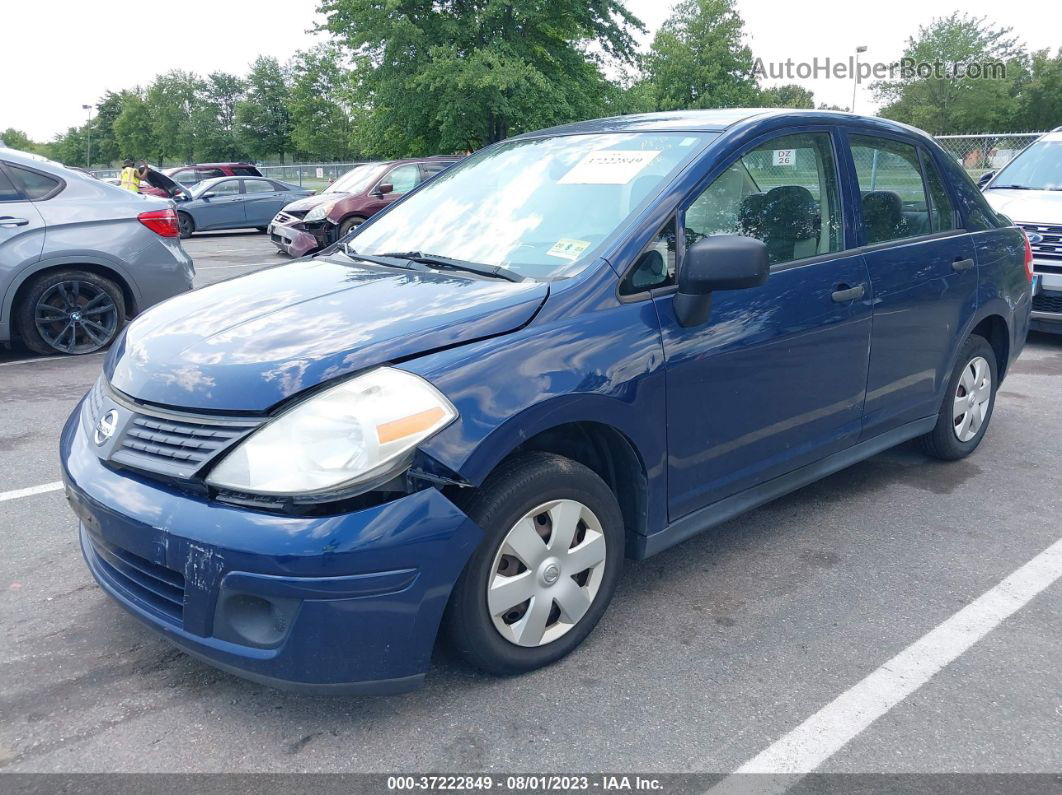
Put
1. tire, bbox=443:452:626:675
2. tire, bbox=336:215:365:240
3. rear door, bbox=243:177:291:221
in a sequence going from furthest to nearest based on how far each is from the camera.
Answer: rear door, bbox=243:177:291:221, tire, bbox=336:215:365:240, tire, bbox=443:452:626:675

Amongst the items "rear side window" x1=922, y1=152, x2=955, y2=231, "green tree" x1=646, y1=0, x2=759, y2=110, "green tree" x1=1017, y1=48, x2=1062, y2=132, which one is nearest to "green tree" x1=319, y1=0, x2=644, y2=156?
"rear side window" x1=922, y1=152, x2=955, y2=231

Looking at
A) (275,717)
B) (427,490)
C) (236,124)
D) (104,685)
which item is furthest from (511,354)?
(236,124)

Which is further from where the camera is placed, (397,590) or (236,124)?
(236,124)

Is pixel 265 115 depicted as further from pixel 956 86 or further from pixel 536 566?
pixel 536 566

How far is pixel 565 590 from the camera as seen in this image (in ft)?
9.12

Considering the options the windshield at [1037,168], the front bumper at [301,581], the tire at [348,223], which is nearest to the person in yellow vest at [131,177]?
the tire at [348,223]

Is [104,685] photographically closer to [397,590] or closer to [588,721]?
[397,590]

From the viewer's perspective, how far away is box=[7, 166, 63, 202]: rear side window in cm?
691

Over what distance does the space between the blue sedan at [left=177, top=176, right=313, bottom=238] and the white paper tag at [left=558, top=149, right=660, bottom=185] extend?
19.1 metres

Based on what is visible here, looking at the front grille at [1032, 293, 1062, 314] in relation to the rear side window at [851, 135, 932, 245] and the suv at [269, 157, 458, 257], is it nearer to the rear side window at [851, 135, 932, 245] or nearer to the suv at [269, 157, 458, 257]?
the rear side window at [851, 135, 932, 245]

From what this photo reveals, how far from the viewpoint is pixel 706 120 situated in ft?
11.7

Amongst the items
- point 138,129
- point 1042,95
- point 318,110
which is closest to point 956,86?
point 1042,95

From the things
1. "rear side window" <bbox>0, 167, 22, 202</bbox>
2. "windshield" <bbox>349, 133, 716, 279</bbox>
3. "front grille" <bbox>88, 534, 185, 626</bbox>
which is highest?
"rear side window" <bbox>0, 167, 22, 202</bbox>

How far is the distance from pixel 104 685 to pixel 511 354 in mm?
1553
